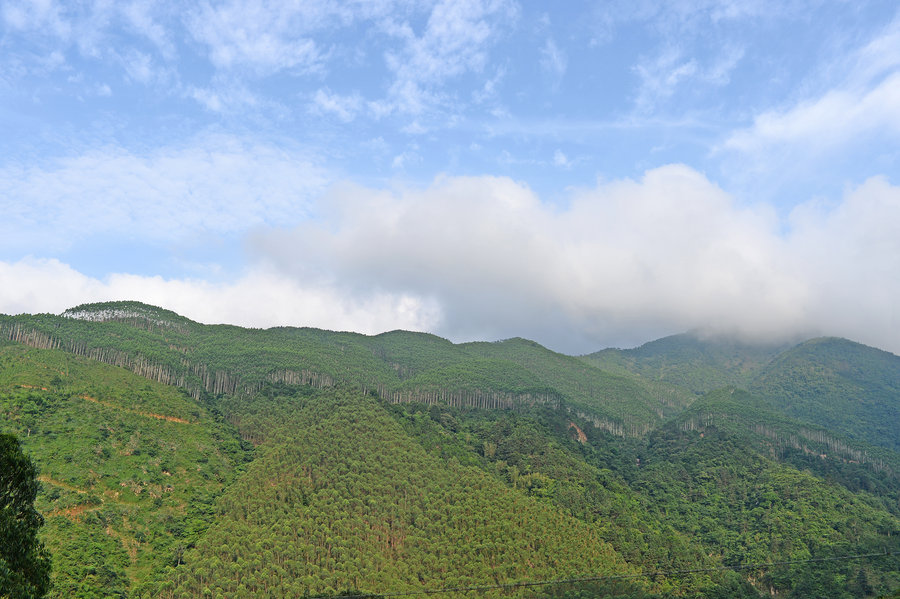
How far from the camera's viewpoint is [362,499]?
350ft

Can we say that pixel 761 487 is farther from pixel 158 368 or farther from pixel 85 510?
pixel 158 368

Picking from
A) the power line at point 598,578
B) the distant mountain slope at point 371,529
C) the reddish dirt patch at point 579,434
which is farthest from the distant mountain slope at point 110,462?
the reddish dirt patch at point 579,434

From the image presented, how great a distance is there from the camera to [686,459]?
572ft

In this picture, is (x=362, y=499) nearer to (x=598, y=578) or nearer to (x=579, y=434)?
(x=598, y=578)

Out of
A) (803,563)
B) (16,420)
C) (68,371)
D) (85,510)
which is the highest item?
(68,371)

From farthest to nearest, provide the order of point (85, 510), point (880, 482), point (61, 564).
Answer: point (880, 482) → point (85, 510) → point (61, 564)

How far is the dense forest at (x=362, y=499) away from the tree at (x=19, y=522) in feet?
143

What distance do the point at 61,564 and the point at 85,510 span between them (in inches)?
546

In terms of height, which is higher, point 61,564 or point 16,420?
point 16,420

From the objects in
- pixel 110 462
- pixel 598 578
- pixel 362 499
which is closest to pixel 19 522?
pixel 362 499

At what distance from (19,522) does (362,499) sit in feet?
252

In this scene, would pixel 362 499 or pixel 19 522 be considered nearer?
pixel 19 522

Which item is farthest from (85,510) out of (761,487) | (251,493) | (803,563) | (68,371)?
(761,487)

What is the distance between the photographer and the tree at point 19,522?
32906 millimetres
